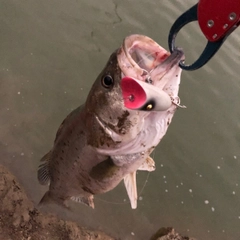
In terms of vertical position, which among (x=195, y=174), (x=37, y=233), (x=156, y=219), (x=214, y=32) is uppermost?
(x=214, y=32)

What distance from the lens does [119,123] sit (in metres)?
2.36

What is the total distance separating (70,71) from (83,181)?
2.74 metres

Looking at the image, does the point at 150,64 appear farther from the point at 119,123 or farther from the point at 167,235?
the point at 167,235

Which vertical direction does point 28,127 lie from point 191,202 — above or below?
below

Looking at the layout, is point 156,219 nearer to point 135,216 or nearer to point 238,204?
point 135,216

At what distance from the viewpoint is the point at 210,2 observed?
5.72 feet

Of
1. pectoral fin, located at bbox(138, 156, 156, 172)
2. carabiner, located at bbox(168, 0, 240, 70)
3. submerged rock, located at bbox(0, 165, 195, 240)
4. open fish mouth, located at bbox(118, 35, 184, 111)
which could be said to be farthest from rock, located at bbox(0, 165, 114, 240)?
carabiner, located at bbox(168, 0, 240, 70)

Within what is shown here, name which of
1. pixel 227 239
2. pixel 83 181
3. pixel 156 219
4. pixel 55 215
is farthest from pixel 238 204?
pixel 83 181

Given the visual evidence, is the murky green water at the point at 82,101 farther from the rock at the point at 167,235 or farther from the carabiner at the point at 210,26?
the carabiner at the point at 210,26

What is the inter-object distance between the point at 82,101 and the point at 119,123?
2945 mm

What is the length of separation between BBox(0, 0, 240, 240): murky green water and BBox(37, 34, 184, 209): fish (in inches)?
55.6

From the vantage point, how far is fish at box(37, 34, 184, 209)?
6.64 ft

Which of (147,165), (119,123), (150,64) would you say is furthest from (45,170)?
(150,64)

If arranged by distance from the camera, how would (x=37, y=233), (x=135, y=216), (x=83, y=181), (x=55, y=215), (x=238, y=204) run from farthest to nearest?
(x=238, y=204)
(x=135, y=216)
(x=55, y=215)
(x=37, y=233)
(x=83, y=181)
